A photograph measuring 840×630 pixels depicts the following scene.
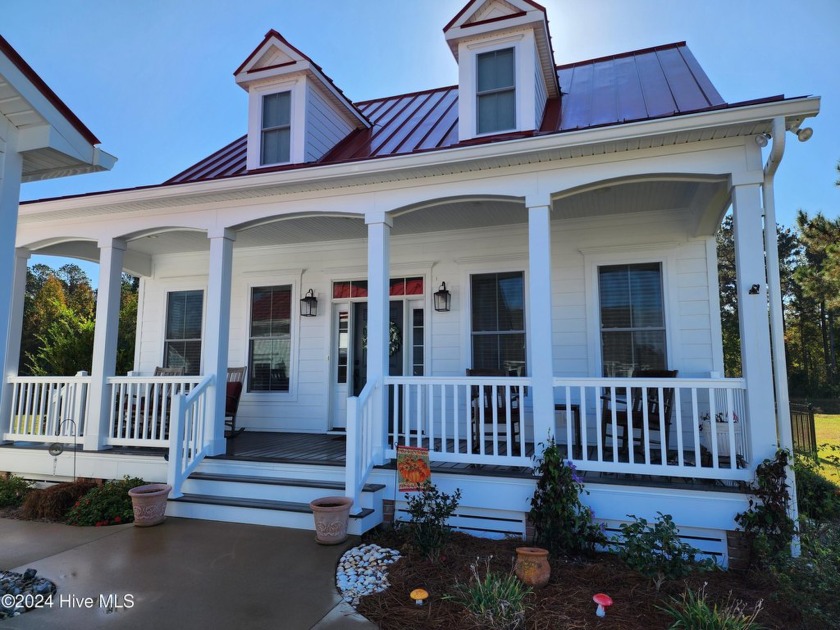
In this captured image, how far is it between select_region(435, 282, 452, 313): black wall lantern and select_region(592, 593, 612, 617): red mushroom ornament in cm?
435

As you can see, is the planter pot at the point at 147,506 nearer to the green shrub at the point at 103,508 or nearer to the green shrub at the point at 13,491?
the green shrub at the point at 103,508

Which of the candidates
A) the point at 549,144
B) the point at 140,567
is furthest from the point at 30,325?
the point at 549,144

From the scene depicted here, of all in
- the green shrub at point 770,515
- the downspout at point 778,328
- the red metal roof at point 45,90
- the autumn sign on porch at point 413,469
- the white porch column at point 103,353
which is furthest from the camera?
the white porch column at point 103,353

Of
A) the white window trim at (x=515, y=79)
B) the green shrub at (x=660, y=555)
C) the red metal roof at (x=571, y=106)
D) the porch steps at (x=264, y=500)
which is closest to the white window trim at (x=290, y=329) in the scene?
the red metal roof at (x=571, y=106)

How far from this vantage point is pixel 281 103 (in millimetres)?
6766

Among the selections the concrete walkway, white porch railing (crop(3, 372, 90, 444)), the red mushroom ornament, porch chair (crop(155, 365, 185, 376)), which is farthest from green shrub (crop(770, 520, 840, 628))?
porch chair (crop(155, 365, 185, 376))

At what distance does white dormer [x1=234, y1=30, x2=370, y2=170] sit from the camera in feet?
21.5

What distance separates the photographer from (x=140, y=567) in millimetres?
3713

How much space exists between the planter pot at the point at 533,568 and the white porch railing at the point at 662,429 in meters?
0.98

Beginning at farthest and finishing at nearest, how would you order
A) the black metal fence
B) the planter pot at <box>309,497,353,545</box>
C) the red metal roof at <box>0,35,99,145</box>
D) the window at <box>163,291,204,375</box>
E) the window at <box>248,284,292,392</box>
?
the window at <box>163,291,204,375</box>, the window at <box>248,284,292,392</box>, the black metal fence, the planter pot at <box>309,497,353,545</box>, the red metal roof at <box>0,35,99,145</box>

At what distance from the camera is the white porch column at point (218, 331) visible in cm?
556

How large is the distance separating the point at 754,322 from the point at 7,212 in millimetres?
5285

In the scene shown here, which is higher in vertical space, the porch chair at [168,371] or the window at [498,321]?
the window at [498,321]

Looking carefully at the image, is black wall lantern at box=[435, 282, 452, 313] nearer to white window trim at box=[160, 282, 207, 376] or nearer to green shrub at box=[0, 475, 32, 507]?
white window trim at box=[160, 282, 207, 376]
